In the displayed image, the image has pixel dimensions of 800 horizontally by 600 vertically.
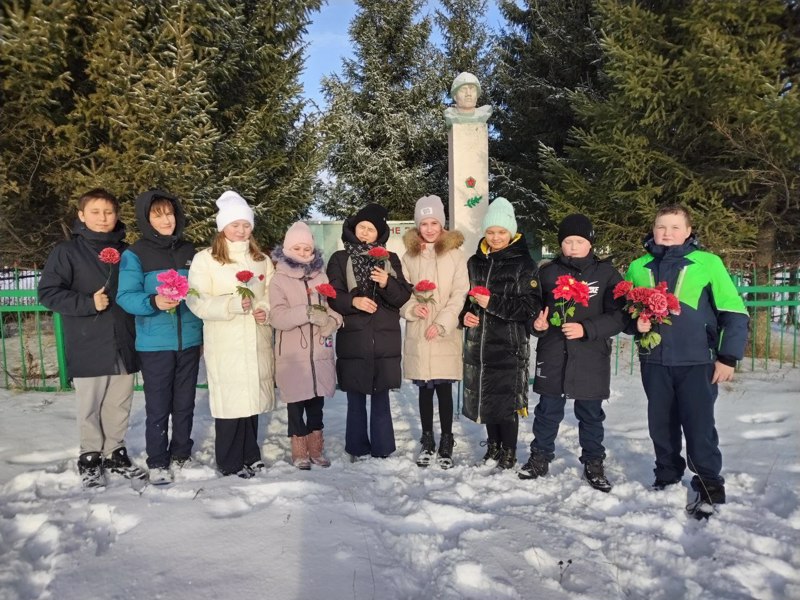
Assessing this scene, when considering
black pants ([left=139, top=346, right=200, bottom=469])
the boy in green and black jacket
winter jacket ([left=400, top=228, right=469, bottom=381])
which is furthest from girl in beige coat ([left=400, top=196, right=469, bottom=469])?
black pants ([left=139, top=346, right=200, bottom=469])

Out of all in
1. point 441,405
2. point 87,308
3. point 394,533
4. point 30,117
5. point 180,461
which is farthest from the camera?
point 30,117

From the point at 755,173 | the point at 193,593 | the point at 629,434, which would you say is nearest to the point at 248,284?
the point at 193,593

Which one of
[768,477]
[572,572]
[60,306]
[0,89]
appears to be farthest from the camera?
[0,89]

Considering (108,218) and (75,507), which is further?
(108,218)

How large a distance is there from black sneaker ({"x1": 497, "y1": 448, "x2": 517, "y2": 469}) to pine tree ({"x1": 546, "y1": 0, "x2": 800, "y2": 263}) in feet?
16.6

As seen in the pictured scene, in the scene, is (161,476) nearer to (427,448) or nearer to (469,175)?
(427,448)

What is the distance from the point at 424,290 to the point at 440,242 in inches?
17.8

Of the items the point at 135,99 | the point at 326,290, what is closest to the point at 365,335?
the point at 326,290

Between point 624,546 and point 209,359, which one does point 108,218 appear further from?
point 624,546

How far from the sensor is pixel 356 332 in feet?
11.0

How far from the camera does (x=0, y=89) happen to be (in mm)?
5750

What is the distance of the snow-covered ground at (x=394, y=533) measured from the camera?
2.06 m

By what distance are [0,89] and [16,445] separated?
15.0 feet

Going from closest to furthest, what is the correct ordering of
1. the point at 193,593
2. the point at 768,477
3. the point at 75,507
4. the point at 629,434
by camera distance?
the point at 193,593 < the point at 75,507 < the point at 768,477 < the point at 629,434
